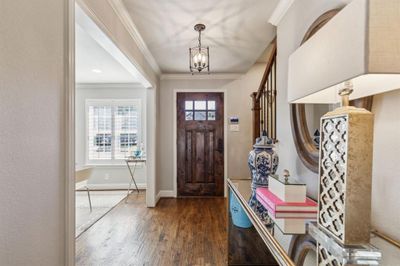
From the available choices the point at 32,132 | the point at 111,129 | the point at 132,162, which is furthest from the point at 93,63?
the point at 32,132

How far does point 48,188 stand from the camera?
A: 1.21m

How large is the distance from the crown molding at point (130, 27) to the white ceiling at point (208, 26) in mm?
46

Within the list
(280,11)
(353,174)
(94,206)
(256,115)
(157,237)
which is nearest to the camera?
(353,174)

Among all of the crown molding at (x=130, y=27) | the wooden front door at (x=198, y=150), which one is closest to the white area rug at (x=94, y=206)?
the wooden front door at (x=198, y=150)

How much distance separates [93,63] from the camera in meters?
3.99

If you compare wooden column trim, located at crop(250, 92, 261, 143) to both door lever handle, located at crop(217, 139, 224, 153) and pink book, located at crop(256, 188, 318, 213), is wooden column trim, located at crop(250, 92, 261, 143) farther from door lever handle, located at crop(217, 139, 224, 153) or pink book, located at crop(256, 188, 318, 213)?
pink book, located at crop(256, 188, 318, 213)

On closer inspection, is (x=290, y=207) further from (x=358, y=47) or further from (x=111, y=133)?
(x=111, y=133)

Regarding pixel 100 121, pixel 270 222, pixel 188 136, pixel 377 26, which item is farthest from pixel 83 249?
pixel 100 121

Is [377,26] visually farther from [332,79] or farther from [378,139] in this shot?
[378,139]

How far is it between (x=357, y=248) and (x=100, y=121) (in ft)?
18.6

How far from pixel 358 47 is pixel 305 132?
121 cm

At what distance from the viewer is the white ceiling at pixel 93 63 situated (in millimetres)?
3085

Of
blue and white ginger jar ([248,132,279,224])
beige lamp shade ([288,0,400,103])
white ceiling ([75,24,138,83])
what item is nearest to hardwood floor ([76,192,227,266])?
blue and white ginger jar ([248,132,279,224])

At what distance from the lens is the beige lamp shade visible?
57 centimetres
